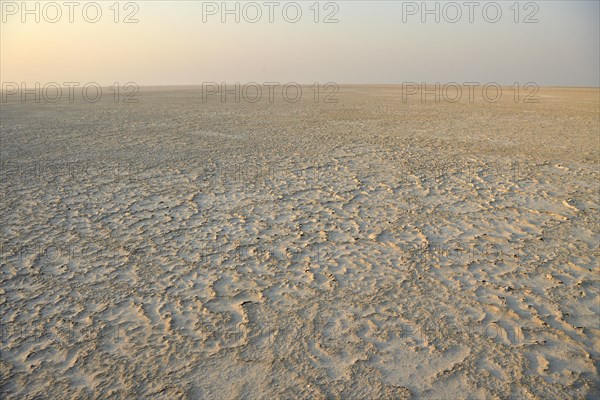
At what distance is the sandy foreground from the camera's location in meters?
1.28

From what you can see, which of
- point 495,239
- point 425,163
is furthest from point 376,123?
point 495,239

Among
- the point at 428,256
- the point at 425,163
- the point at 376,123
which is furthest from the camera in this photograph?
the point at 376,123

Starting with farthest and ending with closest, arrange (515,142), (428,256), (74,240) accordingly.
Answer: (515,142) → (74,240) → (428,256)

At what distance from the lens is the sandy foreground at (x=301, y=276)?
4.19 ft

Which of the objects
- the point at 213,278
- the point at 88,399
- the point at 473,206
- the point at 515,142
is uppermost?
the point at 515,142

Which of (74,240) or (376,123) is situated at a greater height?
(376,123)

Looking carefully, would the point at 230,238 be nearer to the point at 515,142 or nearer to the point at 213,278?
the point at 213,278

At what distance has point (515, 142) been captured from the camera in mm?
4379

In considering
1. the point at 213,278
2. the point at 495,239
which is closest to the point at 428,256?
the point at 495,239

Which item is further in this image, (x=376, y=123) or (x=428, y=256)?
(x=376, y=123)

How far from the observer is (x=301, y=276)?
1820 mm

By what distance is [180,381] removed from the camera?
4.08 feet

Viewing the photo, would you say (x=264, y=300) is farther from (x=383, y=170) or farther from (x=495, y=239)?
(x=383, y=170)

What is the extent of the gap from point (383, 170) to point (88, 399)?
2443mm
